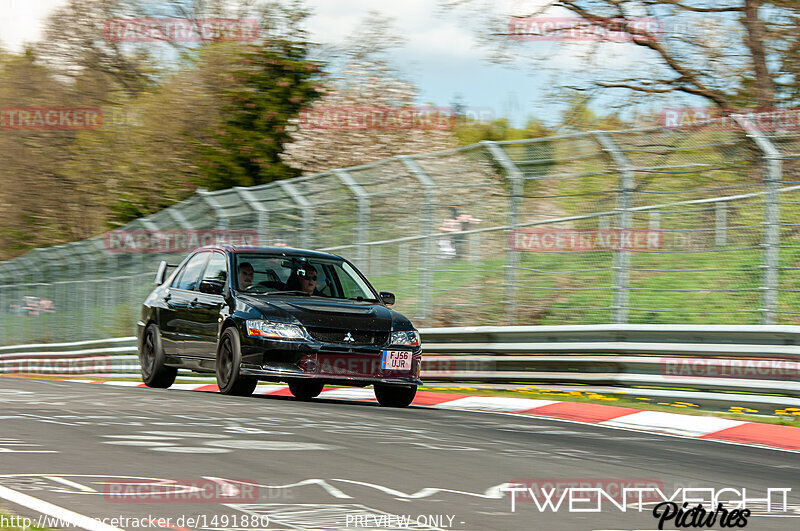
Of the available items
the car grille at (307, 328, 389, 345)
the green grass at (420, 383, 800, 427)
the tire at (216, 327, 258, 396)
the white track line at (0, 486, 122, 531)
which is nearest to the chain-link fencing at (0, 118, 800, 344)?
the green grass at (420, 383, 800, 427)

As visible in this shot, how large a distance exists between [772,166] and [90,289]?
1732 centimetres

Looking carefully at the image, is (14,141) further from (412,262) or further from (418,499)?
(418,499)

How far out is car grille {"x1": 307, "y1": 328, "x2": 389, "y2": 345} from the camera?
11.0 meters

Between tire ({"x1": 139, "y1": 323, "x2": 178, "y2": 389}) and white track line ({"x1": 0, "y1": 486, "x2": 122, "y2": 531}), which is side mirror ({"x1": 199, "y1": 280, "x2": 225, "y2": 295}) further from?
white track line ({"x1": 0, "y1": 486, "x2": 122, "y2": 531})

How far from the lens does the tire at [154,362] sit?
13594mm

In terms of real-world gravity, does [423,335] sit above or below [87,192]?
below

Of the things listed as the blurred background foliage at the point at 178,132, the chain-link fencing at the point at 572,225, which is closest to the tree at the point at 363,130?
the blurred background foliage at the point at 178,132

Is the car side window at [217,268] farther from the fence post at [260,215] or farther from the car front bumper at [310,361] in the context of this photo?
the fence post at [260,215]

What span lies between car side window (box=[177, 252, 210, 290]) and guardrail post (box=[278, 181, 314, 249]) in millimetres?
3350

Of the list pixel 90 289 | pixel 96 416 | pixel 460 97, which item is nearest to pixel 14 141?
pixel 90 289

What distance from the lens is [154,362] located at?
13.7 m

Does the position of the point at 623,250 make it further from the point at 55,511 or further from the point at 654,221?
the point at 55,511

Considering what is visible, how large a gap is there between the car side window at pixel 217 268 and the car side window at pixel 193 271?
0.20 meters

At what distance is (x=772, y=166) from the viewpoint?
11.2m
